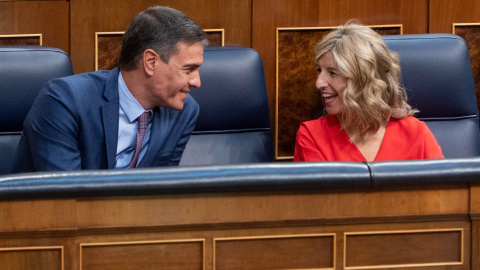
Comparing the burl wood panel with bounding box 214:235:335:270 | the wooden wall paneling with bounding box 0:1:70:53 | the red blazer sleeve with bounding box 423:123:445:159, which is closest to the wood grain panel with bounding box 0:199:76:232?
the burl wood panel with bounding box 214:235:335:270

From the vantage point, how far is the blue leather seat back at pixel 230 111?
1596 mm

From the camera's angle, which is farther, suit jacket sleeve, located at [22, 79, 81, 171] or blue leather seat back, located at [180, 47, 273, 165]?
blue leather seat back, located at [180, 47, 273, 165]

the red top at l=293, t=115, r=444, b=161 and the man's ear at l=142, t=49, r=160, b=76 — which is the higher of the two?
the man's ear at l=142, t=49, r=160, b=76

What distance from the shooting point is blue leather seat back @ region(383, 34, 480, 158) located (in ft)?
5.32

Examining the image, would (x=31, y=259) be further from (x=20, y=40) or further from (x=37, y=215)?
(x=20, y=40)

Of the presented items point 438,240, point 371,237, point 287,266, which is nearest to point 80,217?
point 287,266

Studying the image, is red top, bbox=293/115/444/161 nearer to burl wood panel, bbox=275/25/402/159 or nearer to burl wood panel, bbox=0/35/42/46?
burl wood panel, bbox=275/25/402/159

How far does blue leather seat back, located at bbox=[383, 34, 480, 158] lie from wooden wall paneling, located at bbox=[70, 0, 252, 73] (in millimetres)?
456

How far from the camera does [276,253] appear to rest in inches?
33.5

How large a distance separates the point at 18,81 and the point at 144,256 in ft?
2.81

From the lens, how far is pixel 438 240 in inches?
34.6

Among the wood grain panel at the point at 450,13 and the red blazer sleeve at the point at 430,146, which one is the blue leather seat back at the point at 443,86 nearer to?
the red blazer sleeve at the point at 430,146

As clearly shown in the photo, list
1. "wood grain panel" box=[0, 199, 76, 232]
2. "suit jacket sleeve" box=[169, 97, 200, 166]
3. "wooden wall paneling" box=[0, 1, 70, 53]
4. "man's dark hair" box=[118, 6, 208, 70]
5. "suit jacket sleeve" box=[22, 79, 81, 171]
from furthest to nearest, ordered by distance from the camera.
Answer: "wooden wall paneling" box=[0, 1, 70, 53] < "suit jacket sleeve" box=[169, 97, 200, 166] < "man's dark hair" box=[118, 6, 208, 70] < "suit jacket sleeve" box=[22, 79, 81, 171] < "wood grain panel" box=[0, 199, 76, 232]

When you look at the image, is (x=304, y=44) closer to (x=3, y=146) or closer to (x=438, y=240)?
(x=3, y=146)
